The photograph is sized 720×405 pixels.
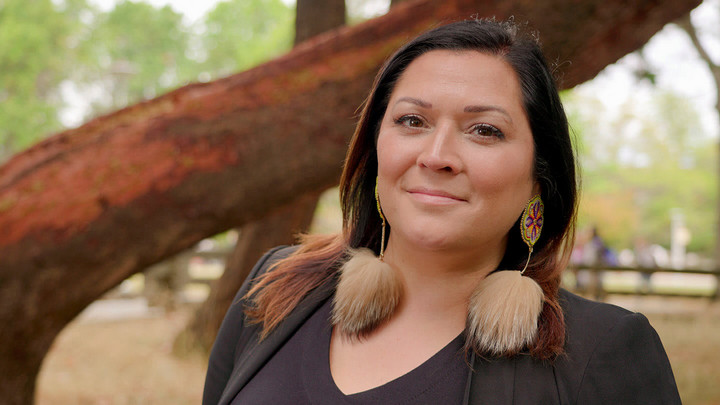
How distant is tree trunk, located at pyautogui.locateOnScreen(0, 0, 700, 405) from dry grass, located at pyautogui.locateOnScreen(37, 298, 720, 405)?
8.00ft

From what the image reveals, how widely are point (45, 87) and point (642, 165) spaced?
1353 inches

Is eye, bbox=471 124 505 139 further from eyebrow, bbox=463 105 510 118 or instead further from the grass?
the grass

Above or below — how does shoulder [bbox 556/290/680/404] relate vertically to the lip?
below

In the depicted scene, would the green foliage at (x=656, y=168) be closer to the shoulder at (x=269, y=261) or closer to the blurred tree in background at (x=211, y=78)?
the blurred tree in background at (x=211, y=78)

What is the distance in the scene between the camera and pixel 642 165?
44.4 meters

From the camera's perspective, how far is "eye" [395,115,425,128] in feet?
5.79

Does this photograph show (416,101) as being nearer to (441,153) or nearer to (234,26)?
(441,153)

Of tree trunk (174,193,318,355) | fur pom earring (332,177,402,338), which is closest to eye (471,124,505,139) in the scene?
fur pom earring (332,177,402,338)

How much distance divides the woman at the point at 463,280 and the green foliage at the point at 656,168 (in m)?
39.6

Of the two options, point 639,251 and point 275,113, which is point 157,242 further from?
point 639,251

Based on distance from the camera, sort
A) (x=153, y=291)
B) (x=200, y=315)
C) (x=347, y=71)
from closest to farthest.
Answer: (x=347, y=71)
(x=200, y=315)
(x=153, y=291)

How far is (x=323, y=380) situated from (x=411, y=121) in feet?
2.22

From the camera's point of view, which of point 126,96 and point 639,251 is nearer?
point 639,251

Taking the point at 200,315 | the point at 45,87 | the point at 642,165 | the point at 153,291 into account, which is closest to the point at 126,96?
the point at 45,87
